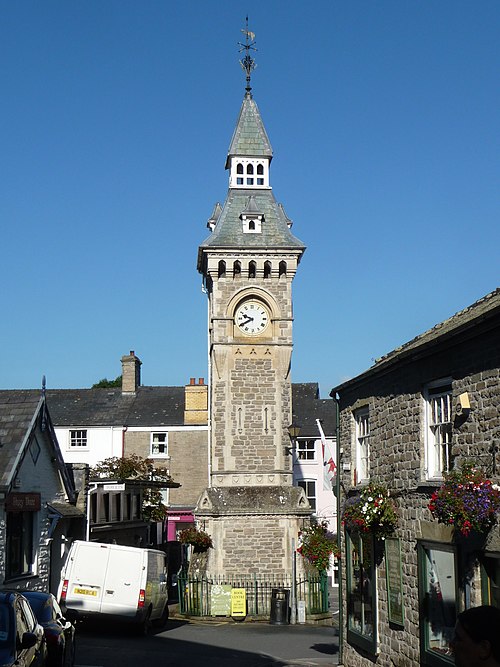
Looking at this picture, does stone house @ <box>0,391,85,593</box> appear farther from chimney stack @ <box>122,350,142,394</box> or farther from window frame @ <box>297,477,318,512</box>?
chimney stack @ <box>122,350,142,394</box>

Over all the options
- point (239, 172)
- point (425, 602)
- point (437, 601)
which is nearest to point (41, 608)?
point (425, 602)

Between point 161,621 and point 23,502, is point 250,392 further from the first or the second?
point 23,502

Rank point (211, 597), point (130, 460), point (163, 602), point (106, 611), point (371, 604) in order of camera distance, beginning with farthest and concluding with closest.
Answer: point (130, 460) → point (211, 597) → point (163, 602) → point (106, 611) → point (371, 604)

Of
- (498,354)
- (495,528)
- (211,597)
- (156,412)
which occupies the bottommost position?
(211,597)

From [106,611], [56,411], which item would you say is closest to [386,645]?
[106,611]

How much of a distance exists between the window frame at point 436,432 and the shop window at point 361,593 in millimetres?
3344

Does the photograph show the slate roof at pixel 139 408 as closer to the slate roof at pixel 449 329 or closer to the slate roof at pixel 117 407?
the slate roof at pixel 117 407

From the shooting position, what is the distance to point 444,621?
13375mm

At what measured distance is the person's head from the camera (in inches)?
172

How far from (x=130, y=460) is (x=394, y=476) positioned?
34.8 metres

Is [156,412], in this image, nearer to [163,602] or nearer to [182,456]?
[182,456]

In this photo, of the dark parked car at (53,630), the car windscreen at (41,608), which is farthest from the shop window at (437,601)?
the car windscreen at (41,608)

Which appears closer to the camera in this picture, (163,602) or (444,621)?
(444,621)

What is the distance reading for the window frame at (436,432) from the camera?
1341 cm
